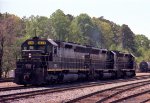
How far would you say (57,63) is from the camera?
88.4 feet

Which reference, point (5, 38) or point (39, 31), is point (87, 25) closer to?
point (39, 31)

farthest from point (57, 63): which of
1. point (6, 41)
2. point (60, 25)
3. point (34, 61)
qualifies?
point (60, 25)

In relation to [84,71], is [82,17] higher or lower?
higher

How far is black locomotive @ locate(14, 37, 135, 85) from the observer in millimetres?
24719

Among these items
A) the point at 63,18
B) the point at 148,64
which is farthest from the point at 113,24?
the point at 148,64

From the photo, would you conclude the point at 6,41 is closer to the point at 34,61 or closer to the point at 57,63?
the point at 57,63

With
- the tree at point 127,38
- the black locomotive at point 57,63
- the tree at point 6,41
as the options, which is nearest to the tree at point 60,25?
the tree at point 6,41

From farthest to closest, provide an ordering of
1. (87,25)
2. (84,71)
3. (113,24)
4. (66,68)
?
(113,24), (87,25), (84,71), (66,68)

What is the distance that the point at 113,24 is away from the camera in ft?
511

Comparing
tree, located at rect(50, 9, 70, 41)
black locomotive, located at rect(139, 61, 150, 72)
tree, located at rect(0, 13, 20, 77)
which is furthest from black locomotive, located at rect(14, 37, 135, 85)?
tree, located at rect(50, 9, 70, 41)

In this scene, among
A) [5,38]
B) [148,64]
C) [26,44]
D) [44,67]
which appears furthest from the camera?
[148,64]

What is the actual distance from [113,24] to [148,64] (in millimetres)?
89809

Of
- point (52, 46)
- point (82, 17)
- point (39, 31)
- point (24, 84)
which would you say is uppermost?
point (82, 17)

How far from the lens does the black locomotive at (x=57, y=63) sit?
24719mm
